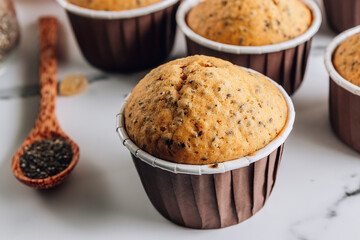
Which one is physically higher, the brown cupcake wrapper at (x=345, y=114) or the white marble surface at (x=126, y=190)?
the brown cupcake wrapper at (x=345, y=114)

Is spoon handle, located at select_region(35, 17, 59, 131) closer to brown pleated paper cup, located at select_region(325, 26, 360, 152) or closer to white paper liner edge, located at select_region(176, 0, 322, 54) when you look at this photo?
white paper liner edge, located at select_region(176, 0, 322, 54)

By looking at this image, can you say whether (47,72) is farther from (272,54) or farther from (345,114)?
(345,114)

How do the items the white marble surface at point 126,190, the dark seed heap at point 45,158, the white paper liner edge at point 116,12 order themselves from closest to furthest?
the white marble surface at point 126,190, the dark seed heap at point 45,158, the white paper liner edge at point 116,12

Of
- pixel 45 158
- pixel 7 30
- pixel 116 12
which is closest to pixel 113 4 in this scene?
pixel 116 12

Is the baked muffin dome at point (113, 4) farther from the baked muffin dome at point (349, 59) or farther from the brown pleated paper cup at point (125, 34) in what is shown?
the baked muffin dome at point (349, 59)

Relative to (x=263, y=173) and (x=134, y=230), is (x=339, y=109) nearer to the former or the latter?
(x=263, y=173)

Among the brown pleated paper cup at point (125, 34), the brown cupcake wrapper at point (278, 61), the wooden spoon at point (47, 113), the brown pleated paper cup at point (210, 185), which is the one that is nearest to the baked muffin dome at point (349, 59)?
the brown cupcake wrapper at point (278, 61)
